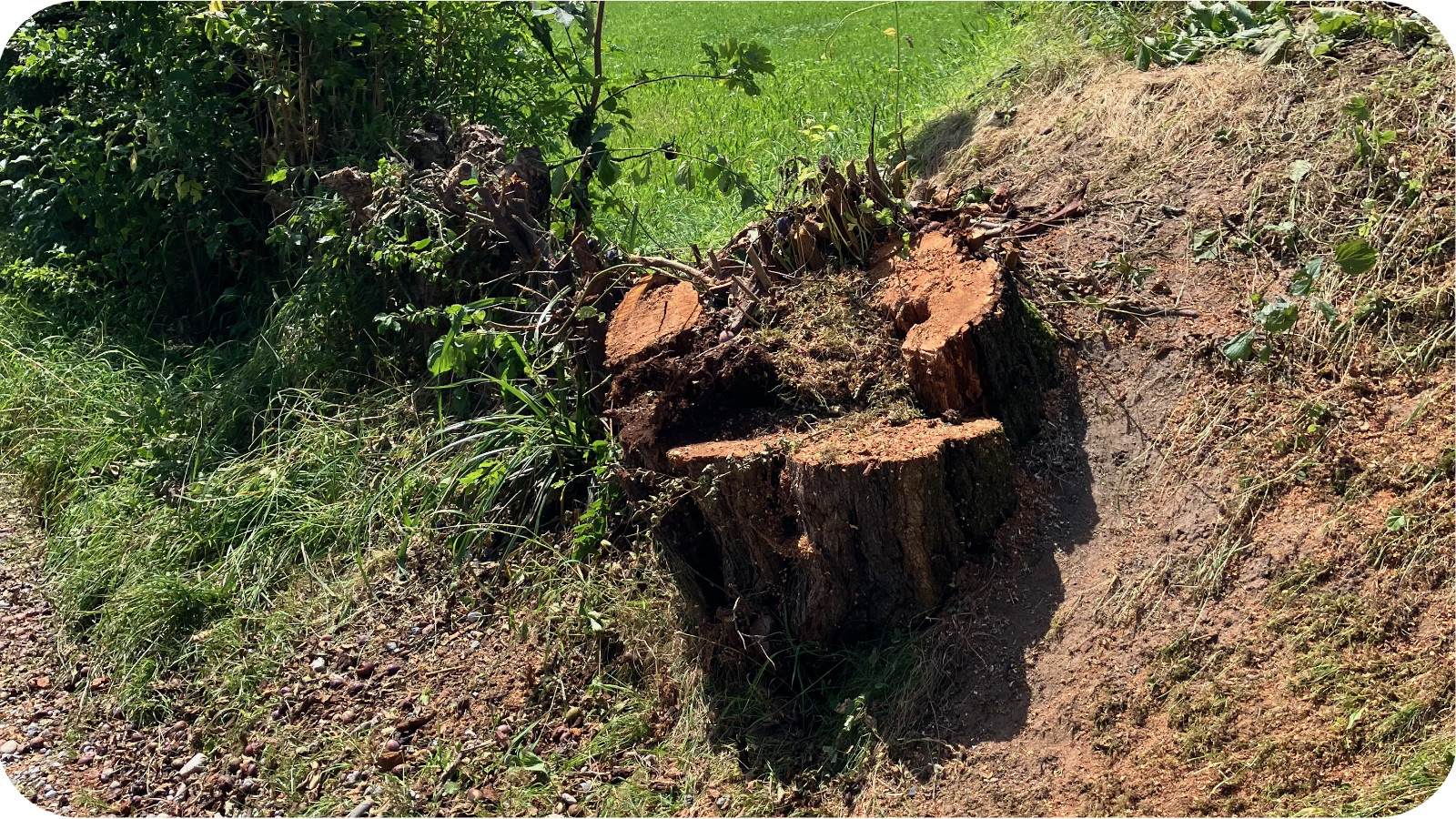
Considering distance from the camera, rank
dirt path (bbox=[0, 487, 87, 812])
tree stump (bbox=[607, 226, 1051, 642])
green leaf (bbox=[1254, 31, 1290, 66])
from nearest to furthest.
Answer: tree stump (bbox=[607, 226, 1051, 642]) < dirt path (bbox=[0, 487, 87, 812]) < green leaf (bbox=[1254, 31, 1290, 66])

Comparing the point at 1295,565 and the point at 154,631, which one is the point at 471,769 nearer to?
the point at 154,631

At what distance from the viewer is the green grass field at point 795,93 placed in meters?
6.40

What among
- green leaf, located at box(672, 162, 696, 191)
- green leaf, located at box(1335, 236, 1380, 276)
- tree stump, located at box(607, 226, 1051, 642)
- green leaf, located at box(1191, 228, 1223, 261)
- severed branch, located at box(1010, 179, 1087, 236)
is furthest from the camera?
severed branch, located at box(1010, 179, 1087, 236)

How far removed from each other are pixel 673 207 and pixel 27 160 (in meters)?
3.61

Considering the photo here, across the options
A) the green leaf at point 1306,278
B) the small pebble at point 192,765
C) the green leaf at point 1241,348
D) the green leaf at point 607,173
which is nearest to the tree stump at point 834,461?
the green leaf at point 1241,348

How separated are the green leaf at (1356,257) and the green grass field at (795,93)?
1797 mm

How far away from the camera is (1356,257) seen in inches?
141

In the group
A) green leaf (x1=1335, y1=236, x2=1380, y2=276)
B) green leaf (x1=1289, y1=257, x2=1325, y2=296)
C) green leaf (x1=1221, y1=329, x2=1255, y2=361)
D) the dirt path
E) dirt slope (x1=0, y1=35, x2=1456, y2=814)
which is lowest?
the dirt path

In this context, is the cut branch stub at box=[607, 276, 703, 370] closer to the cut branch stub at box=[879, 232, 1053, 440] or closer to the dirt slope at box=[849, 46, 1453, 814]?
the cut branch stub at box=[879, 232, 1053, 440]

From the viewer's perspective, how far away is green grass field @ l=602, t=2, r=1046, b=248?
640 cm

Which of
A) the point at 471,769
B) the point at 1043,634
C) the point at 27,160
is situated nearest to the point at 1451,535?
the point at 1043,634

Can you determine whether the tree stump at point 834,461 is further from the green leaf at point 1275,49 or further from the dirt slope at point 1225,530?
the green leaf at point 1275,49

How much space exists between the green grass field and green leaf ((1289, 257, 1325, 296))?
170 centimetres

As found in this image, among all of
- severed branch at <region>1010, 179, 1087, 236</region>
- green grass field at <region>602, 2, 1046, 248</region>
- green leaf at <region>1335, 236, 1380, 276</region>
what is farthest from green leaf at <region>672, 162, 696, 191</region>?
green leaf at <region>1335, 236, 1380, 276</region>
